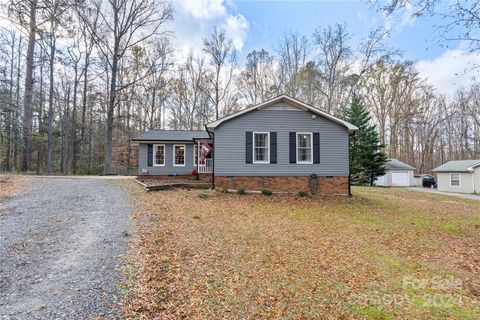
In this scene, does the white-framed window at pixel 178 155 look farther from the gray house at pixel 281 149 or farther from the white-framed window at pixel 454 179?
the white-framed window at pixel 454 179

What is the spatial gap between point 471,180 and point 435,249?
77.8 ft

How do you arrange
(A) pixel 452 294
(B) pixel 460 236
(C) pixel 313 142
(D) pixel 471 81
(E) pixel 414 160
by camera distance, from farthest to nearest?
(E) pixel 414 160 < (C) pixel 313 142 < (B) pixel 460 236 < (D) pixel 471 81 < (A) pixel 452 294

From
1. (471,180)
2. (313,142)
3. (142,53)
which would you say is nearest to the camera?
(313,142)

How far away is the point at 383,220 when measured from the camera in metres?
8.38

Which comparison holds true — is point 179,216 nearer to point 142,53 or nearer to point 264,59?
point 142,53

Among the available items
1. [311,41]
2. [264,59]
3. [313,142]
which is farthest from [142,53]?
[313,142]

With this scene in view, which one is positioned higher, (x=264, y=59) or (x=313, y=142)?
(x=264, y=59)

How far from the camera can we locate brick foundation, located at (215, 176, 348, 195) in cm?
1189

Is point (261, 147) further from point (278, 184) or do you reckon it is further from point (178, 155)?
point (178, 155)

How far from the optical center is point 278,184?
1199 cm

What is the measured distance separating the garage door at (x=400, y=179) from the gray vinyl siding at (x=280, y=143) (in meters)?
18.7

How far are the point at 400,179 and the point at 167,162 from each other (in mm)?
25978

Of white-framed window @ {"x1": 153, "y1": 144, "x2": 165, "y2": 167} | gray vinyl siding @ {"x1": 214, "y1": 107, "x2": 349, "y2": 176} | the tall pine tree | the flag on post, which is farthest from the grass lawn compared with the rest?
the tall pine tree

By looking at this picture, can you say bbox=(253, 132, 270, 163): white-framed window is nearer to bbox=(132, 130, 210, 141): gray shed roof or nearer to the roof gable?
the roof gable
